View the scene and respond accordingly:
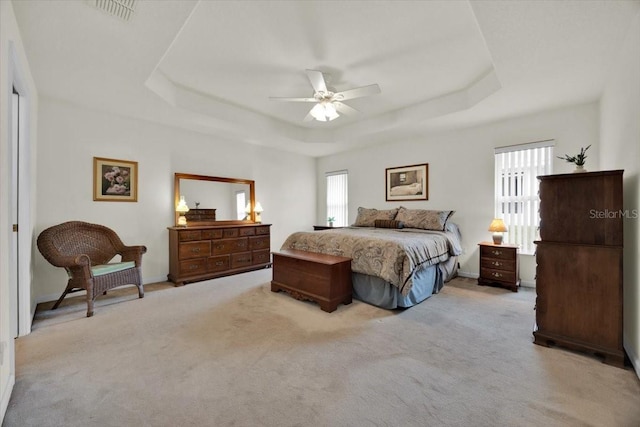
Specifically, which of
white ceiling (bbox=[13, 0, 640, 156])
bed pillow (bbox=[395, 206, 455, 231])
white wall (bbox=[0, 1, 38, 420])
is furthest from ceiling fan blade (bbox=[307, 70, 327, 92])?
bed pillow (bbox=[395, 206, 455, 231])

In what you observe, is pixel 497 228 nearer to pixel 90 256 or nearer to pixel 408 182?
pixel 408 182

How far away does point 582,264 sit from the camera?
2.20 meters

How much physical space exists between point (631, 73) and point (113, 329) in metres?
5.03

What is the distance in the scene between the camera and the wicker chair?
3045 millimetres

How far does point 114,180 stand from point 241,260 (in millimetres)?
2296

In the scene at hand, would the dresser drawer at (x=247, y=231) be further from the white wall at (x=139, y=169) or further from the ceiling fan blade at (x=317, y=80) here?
the ceiling fan blade at (x=317, y=80)

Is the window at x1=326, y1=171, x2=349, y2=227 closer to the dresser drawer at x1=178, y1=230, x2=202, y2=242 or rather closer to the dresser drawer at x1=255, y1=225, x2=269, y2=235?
the dresser drawer at x1=255, y1=225, x2=269, y2=235

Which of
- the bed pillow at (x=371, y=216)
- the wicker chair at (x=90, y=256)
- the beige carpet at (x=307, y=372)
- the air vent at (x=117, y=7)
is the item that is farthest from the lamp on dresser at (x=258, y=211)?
the air vent at (x=117, y=7)

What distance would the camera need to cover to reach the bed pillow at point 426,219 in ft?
14.5

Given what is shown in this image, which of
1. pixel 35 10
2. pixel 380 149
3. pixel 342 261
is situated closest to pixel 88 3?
pixel 35 10

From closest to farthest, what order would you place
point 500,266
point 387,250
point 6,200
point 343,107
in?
1. point 6,200
2. point 387,250
3. point 343,107
4. point 500,266

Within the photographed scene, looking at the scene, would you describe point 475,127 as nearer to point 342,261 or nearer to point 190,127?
point 342,261

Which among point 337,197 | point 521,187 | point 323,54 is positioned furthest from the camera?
point 337,197

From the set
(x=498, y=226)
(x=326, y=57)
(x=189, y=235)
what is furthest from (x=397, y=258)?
(x=189, y=235)
